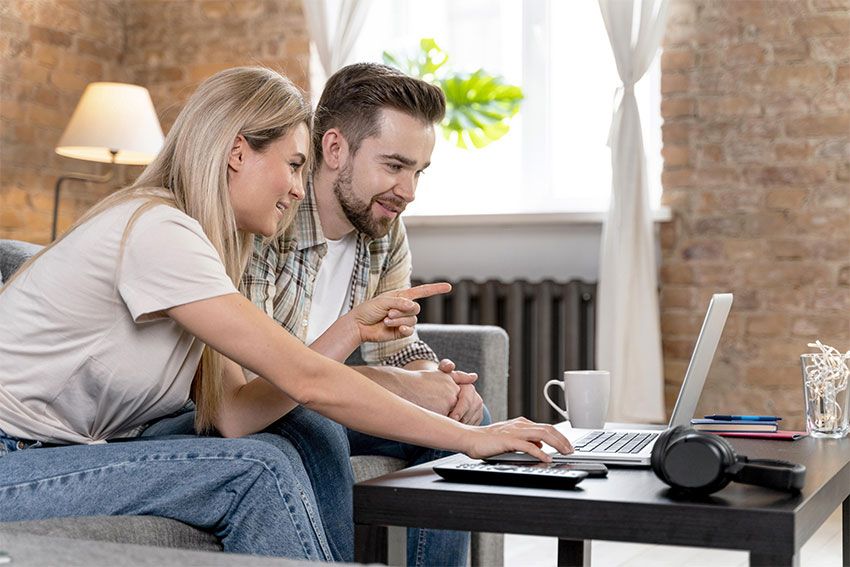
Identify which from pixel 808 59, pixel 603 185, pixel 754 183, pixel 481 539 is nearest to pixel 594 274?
pixel 603 185

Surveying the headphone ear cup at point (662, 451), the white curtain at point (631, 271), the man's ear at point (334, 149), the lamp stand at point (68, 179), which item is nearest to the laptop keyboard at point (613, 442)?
the headphone ear cup at point (662, 451)

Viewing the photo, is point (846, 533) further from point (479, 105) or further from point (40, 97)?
point (40, 97)

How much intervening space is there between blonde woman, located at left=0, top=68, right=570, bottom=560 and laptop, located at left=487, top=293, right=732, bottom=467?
0.07 m

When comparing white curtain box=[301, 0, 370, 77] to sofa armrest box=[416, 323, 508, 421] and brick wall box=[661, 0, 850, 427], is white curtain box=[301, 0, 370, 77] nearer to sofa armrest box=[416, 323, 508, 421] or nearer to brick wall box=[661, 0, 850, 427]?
brick wall box=[661, 0, 850, 427]

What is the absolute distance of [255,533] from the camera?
1.33 metres

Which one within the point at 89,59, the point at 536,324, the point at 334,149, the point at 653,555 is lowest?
the point at 653,555

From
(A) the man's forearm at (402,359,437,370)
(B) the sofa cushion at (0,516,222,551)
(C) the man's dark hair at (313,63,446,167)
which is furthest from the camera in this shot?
(C) the man's dark hair at (313,63,446,167)

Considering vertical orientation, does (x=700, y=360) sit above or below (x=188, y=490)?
above

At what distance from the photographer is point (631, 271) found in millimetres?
3719

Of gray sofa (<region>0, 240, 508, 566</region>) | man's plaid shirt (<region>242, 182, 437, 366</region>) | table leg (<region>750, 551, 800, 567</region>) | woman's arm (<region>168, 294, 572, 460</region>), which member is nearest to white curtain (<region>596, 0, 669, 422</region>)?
gray sofa (<region>0, 240, 508, 566</region>)

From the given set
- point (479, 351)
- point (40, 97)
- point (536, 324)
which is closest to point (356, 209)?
point (479, 351)

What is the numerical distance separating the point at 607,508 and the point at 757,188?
2.88m

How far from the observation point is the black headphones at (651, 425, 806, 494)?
1076mm

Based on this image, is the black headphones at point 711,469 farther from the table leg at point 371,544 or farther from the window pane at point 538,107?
the window pane at point 538,107
